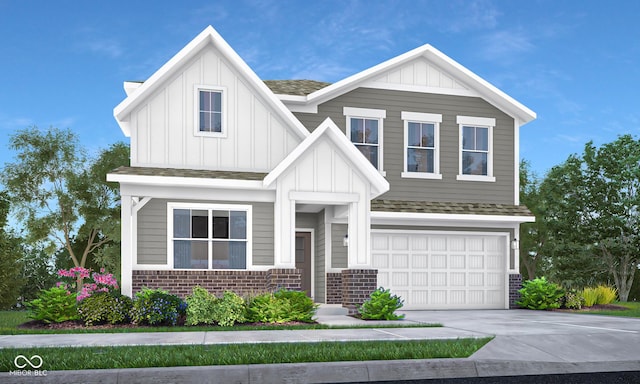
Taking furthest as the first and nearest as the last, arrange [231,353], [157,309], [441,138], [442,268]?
[441,138], [442,268], [157,309], [231,353]

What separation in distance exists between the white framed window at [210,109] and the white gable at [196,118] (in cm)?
8

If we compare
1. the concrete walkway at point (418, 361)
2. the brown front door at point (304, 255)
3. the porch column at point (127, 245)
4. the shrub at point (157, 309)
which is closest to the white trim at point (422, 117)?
the brown front door at point (304, 255)

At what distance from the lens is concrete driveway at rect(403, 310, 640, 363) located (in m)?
10.7

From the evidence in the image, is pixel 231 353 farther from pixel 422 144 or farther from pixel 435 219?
pixel 422 144

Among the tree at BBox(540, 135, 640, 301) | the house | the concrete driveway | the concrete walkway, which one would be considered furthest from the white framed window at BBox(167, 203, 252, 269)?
the tree at BBox(540, 135, 640, 301)

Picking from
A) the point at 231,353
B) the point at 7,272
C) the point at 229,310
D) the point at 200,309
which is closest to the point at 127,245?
the point at 200,309

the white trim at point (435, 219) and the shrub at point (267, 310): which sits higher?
the white trim at point (435, 219)

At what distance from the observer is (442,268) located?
22703 mm

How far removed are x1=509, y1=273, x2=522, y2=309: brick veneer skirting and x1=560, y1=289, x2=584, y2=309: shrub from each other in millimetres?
1707

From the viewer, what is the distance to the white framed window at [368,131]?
2212 centimetres

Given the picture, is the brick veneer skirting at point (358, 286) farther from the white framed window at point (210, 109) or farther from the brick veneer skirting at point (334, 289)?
the white framed window at point (210, 109)

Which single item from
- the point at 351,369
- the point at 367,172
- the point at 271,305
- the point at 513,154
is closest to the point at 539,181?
the point at 513,154

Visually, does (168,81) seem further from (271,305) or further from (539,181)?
(539,181)

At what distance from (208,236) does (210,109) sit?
3616 millimetres
